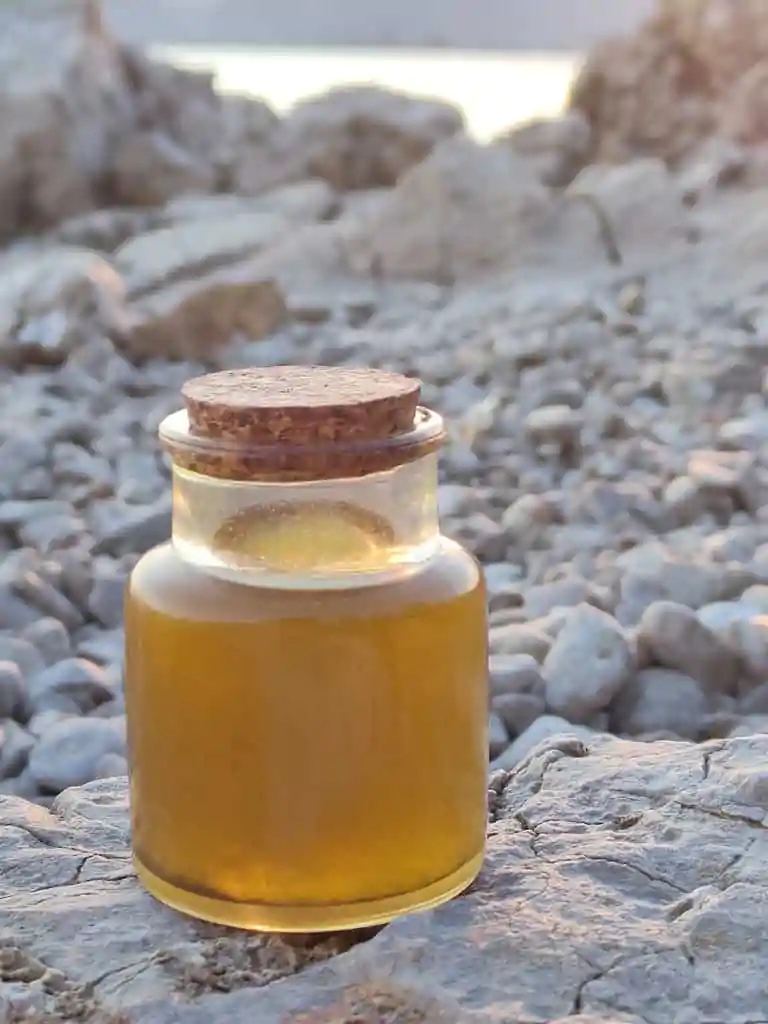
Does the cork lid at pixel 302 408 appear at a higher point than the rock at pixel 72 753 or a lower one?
higher

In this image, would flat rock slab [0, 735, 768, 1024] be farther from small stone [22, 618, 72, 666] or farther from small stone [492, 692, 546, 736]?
small stone [22, 618, 72, 666]

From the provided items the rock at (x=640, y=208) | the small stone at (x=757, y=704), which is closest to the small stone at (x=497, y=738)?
the small stone at (x=757, y=704)

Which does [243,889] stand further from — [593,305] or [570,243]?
[570,243]

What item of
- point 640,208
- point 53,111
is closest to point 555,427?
point 640,208

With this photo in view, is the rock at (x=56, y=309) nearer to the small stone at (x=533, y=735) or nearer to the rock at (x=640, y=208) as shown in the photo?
the rock at (x=640, y=208)

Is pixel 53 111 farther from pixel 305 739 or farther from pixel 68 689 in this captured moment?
pixel 305 739

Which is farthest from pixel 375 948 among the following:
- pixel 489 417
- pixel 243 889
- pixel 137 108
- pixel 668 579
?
pixel 137 108

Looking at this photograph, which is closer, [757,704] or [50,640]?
[757,704]
